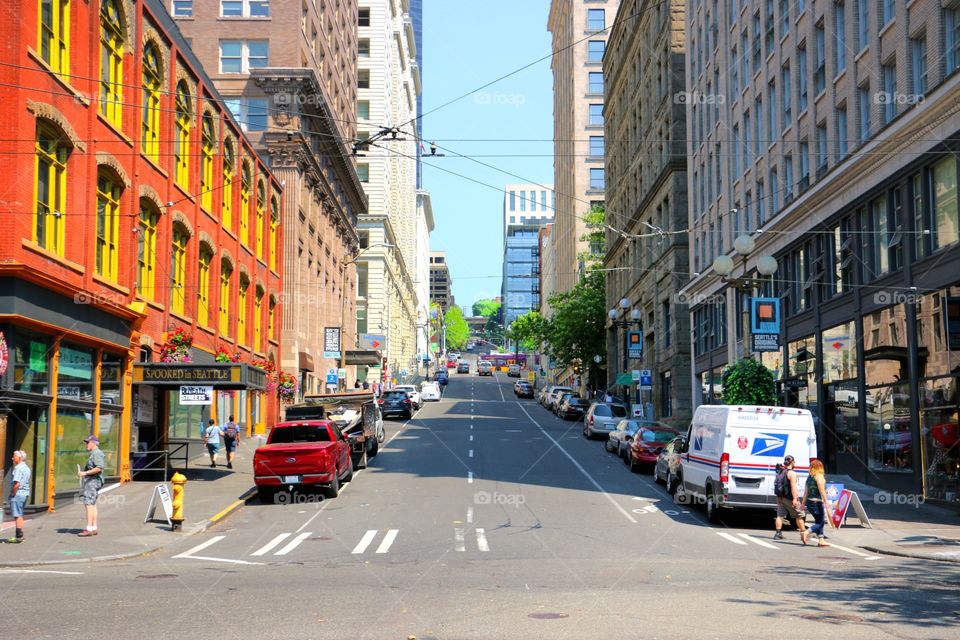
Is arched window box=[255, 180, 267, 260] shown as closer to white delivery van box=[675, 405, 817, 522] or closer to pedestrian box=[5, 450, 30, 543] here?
pedestrian box=[5, 450, 30, 543]

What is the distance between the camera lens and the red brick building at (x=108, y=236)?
20.8 metres

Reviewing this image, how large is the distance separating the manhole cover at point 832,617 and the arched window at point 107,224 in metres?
20.5

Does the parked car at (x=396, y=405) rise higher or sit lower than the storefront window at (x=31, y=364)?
lower

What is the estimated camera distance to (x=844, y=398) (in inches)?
1198

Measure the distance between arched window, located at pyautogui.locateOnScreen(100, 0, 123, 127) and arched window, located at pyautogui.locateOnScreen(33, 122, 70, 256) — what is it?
114 inches

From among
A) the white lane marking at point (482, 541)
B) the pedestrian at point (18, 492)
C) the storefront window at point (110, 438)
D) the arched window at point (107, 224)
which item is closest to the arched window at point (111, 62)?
the arched window at point (107, 224)

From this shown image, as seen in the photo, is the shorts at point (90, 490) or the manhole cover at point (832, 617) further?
the shorts at point (90, 490)

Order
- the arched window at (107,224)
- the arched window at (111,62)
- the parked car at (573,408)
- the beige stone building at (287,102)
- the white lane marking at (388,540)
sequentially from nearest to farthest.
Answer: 1. the white lane marking at (388,540)
2. the arched window at (111,62)
3. the arched window at (107,224)
4. the beige stone building at (287,102)
5. the parked car at (573,408)

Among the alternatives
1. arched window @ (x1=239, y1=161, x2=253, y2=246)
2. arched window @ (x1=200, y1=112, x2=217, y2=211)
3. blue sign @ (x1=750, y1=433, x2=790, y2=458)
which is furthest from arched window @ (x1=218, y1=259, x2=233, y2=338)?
blue sign @ (x1=750, y1=433, x2=790, y2=458)

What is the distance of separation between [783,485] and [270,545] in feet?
32.2

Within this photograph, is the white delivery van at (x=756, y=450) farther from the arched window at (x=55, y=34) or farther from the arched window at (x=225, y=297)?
the arched window at (x=225, y=297)

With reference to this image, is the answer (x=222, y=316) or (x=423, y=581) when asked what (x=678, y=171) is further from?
(x=423, y=581)

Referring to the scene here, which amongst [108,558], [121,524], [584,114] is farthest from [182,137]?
[584,114]

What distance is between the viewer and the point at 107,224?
27.0 m
